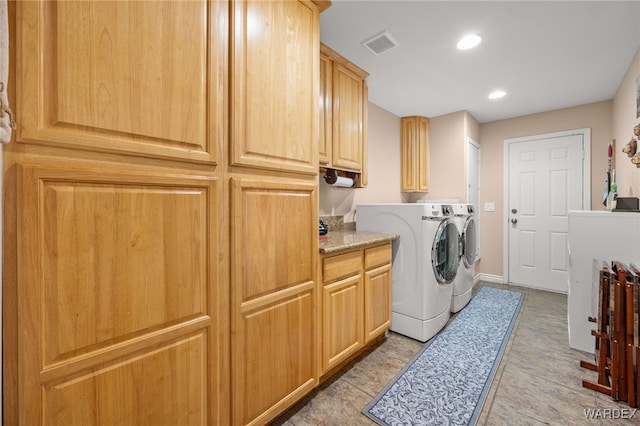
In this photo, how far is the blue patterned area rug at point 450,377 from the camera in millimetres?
1459

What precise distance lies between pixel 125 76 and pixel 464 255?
3.07m

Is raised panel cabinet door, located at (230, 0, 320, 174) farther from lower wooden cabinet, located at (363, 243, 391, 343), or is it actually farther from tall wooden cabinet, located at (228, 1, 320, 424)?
lower wooden cabinet, located at (363, 243, 391, 343)

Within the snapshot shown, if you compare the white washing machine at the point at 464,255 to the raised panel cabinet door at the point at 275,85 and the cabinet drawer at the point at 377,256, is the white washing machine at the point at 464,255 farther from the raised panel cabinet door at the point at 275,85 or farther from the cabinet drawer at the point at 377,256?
the raised panel cabinet door at the point at 275,85

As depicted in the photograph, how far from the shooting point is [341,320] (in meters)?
1.72

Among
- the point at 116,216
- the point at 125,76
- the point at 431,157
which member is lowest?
the point at 116,216

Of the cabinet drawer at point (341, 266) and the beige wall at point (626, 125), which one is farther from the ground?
the beige wall at point (626, 125)

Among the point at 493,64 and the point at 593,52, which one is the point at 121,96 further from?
the point at 593,52

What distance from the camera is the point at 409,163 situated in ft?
11.9

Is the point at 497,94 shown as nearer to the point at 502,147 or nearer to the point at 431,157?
the point at 431,157

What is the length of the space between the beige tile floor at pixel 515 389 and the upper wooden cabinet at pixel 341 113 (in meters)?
1.51

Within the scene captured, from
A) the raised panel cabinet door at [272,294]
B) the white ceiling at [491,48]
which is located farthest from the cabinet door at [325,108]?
the raised panel cabinet door at [272,294]

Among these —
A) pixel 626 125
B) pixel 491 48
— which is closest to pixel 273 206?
pixel 491 48

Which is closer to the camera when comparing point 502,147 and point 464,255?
point 464,255

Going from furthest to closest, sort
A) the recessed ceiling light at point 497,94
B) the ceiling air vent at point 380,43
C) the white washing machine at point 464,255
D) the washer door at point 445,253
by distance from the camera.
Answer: the recessed ceiling light at point 497,94
the white washing machine at point 464,255
the washer door at point 445,253
the ceiling air vent at point 380,43
